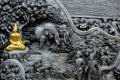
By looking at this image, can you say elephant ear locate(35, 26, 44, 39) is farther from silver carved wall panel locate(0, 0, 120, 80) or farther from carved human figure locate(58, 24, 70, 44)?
carved human figure locate(58, 24, 70, 44)

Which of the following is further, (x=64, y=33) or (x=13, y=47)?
(x=64, y=33)

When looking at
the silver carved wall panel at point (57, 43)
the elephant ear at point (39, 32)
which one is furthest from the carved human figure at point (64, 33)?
the elephant ear at point (39, 32)

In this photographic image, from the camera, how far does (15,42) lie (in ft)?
10.3

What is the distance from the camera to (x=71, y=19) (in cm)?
329

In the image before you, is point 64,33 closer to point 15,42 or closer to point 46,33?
point 46,33

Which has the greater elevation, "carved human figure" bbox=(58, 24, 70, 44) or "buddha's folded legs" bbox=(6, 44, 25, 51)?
"carved human figure" bbox=(58, 24, 70, 44)

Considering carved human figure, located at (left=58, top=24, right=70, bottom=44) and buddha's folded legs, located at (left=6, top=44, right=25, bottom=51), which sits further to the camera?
carved human figure, located at (left=58, top=24, right=70, bottom=44)

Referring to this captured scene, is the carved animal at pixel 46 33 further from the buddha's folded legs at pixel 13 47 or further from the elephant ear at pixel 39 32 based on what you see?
the buddha's folded legs at pixel 13 47

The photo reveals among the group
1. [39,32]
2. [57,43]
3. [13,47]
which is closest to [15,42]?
[13,47]

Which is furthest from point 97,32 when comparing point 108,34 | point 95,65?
point 95,65

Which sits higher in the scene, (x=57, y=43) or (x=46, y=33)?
(x=46, y=33)

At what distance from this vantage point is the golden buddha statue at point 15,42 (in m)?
3.13

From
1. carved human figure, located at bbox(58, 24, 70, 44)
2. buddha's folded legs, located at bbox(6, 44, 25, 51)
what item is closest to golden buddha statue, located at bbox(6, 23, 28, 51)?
buddha's folded legs, located at bbox(6, 44, 25, 51)

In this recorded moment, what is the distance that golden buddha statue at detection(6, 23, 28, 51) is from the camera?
3131 mm
